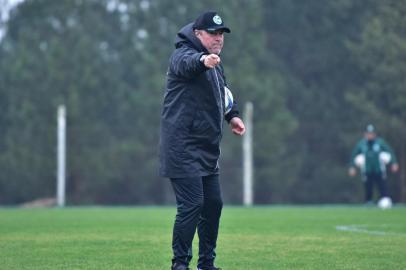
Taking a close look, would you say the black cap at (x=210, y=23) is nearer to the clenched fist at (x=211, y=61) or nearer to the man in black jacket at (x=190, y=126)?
the man in black jacket at (x=190, y=126)

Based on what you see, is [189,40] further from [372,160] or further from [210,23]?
[372,160]

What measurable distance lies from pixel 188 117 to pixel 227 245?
11.7ft

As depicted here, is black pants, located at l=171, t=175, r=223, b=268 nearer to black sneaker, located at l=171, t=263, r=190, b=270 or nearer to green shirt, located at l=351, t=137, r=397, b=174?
black sneaker, located at l=171, t=263, r=190, b=270

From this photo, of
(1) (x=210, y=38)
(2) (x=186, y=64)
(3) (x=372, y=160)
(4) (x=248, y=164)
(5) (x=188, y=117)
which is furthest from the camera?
(4) (x=248, y=164)

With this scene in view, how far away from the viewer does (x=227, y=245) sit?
10.7 metres

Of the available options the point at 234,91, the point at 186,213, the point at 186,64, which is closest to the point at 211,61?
the point at 186,64

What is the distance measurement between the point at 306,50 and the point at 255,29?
11.7ft

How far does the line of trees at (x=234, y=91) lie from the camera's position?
125ft

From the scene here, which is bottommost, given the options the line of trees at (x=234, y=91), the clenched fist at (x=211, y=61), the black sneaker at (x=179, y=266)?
the black sneaker at (x=179, y=266)

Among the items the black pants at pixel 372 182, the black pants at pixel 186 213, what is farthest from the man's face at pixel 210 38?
the black pants at pixel 372 182

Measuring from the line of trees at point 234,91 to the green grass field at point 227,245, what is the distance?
20.5 metres

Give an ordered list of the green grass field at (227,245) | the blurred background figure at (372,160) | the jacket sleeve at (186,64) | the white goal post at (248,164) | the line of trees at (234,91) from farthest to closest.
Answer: the line of trees at (234,91)
the white goal post at (248,164)
the blurred background figure at (372,160)
the green grass field at (227,245)
the jacket sleeve at (186,64)

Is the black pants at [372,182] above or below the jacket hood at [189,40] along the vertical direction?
below

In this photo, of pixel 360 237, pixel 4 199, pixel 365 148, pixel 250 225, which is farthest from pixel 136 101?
pixel 360 237
